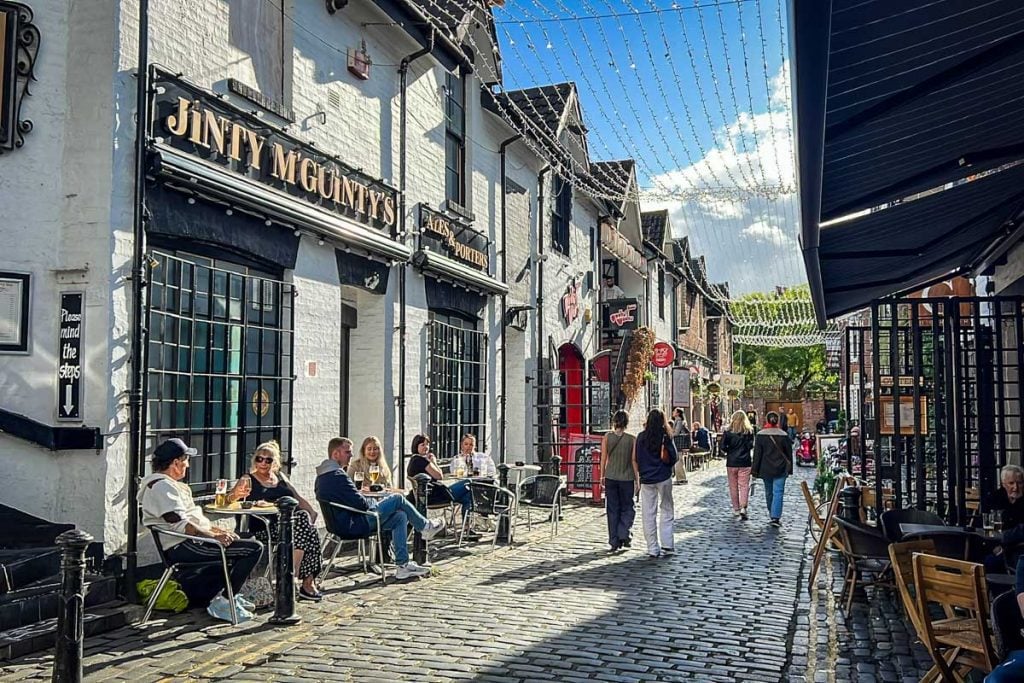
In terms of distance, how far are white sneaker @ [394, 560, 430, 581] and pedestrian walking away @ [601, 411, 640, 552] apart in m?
2.86

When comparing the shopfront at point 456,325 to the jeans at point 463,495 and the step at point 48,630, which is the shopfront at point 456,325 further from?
the step at point 48,630

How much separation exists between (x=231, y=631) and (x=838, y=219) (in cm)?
571

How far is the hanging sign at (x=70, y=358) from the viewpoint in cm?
761

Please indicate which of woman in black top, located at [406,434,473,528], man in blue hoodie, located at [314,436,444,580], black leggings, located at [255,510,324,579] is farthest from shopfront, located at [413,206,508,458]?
black leggings, located at [255,510,324,579]

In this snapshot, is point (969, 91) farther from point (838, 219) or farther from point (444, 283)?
point (444, 283)

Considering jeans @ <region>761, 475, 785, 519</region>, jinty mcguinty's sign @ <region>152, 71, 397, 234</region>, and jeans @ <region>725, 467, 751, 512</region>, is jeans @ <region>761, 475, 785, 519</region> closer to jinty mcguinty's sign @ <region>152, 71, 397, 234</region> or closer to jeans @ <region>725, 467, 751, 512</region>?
jeans @ <region>725, 467, 751, 512</region>

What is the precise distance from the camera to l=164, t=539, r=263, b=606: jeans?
7.35 meters

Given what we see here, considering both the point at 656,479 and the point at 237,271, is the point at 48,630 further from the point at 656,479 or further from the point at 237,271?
the point at 656,479

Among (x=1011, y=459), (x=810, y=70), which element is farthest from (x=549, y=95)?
(x=810, y=70)

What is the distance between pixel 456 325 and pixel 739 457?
191 inches

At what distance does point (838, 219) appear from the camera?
7785 millimetres

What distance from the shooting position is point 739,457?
14.6 metres

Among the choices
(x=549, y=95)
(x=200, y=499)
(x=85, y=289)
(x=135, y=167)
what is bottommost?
(x=200, y=499)

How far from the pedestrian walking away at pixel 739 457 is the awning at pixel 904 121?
496cm
